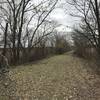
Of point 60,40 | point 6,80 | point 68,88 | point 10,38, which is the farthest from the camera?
point 60,40

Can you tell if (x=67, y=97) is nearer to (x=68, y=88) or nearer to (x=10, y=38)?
(x=68, y=88)

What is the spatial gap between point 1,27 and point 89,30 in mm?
11223

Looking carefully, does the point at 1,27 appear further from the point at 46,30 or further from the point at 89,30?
the point at 89,30

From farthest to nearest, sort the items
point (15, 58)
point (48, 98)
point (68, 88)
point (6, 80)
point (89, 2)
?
point (15, 58) → point (89, 2) → point (68, 88) → point (6, 80) → point (48, 98)

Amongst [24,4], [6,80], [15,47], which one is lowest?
[6,80]

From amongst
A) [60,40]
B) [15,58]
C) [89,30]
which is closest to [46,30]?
[15,58]

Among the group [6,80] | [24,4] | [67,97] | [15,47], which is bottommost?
[67,97]

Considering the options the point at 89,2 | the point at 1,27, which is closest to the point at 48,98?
the point at 89,2

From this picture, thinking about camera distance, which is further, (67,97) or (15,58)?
(15,58)

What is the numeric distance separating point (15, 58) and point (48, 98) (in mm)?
15346

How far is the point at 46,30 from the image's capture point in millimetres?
31484

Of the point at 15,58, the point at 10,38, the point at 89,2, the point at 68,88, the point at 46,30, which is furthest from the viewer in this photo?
the point at 46,30

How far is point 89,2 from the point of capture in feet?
59.0

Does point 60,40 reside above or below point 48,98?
above
